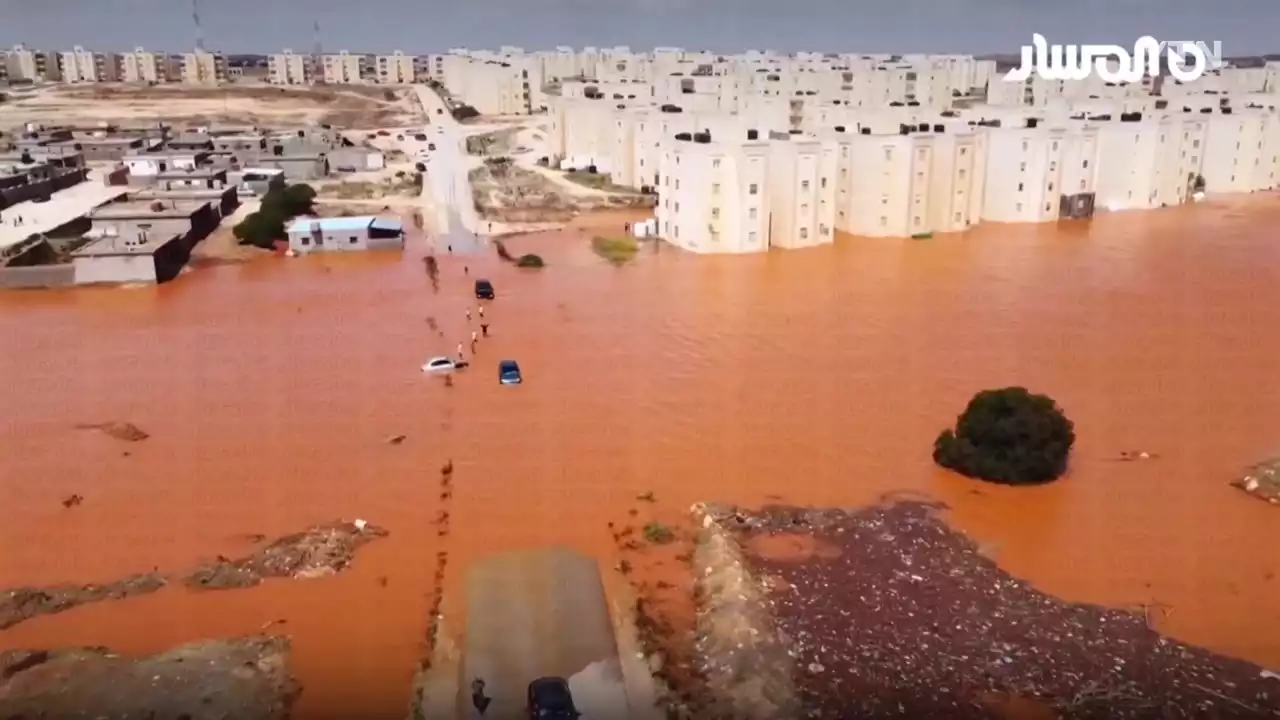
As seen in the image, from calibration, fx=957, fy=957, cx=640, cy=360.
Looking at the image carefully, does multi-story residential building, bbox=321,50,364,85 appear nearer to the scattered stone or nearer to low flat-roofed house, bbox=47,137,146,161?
low flat-roofed house, bbox=47,137,146,161

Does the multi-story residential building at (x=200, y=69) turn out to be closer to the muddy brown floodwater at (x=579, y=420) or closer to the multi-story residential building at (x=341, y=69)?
the multi-story residential building at (x=341, y=69)

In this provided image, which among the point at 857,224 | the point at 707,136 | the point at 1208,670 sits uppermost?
the point at 707,136

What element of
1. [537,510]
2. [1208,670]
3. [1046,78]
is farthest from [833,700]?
[1046,78]

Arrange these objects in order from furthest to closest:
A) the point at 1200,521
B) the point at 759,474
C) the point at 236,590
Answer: the point at 759,474, the point at 1200,521, the point at 236,590

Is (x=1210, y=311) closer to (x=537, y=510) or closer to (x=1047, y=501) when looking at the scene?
(x=1047, y=501)

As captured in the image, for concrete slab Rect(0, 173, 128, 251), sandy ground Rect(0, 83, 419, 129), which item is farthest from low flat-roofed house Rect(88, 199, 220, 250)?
sandy ground Rect(0, 83, 419, 129)

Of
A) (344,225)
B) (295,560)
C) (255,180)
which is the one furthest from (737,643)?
(255,180)
